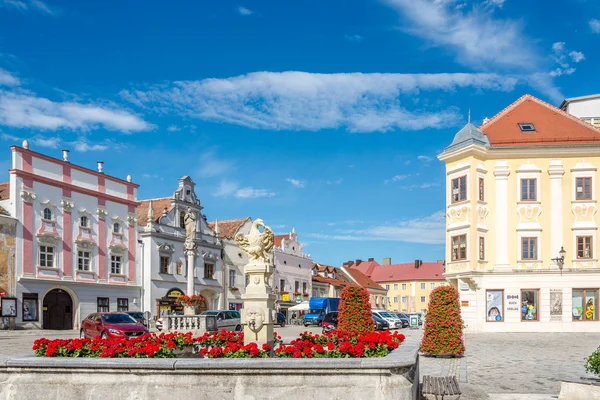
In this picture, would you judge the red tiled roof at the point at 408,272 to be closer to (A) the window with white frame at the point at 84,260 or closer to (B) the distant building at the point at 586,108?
(B) the distant building at the point at 586,108

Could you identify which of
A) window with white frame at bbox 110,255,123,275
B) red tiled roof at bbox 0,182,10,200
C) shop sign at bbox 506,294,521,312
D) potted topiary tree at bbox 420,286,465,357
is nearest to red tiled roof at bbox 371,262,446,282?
window with white frame at bbox 110,255,123,275

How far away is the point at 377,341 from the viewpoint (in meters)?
9.16

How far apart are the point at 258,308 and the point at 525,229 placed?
24513mm

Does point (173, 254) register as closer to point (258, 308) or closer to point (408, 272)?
point (258, 308)

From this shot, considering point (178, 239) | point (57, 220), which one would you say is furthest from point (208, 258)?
point (57, 220)

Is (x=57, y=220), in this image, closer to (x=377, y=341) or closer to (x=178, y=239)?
(x=178, y=239)

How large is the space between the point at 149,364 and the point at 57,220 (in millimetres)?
34139

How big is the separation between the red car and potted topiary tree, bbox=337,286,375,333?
849 cm

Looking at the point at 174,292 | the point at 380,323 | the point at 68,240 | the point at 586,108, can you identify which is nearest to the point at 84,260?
the point at 68,240

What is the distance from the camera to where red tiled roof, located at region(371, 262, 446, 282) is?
97438mm

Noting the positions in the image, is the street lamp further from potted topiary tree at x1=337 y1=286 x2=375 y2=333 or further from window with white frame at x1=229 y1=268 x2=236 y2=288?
window with white frame at x1=229 y1=268 x2=236 y2=288

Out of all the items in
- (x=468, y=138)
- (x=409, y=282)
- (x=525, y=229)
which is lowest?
(x=409, y=282)

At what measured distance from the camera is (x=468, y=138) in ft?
112

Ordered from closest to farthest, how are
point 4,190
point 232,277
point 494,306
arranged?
point 494,306, point 4,190, point 232,277
